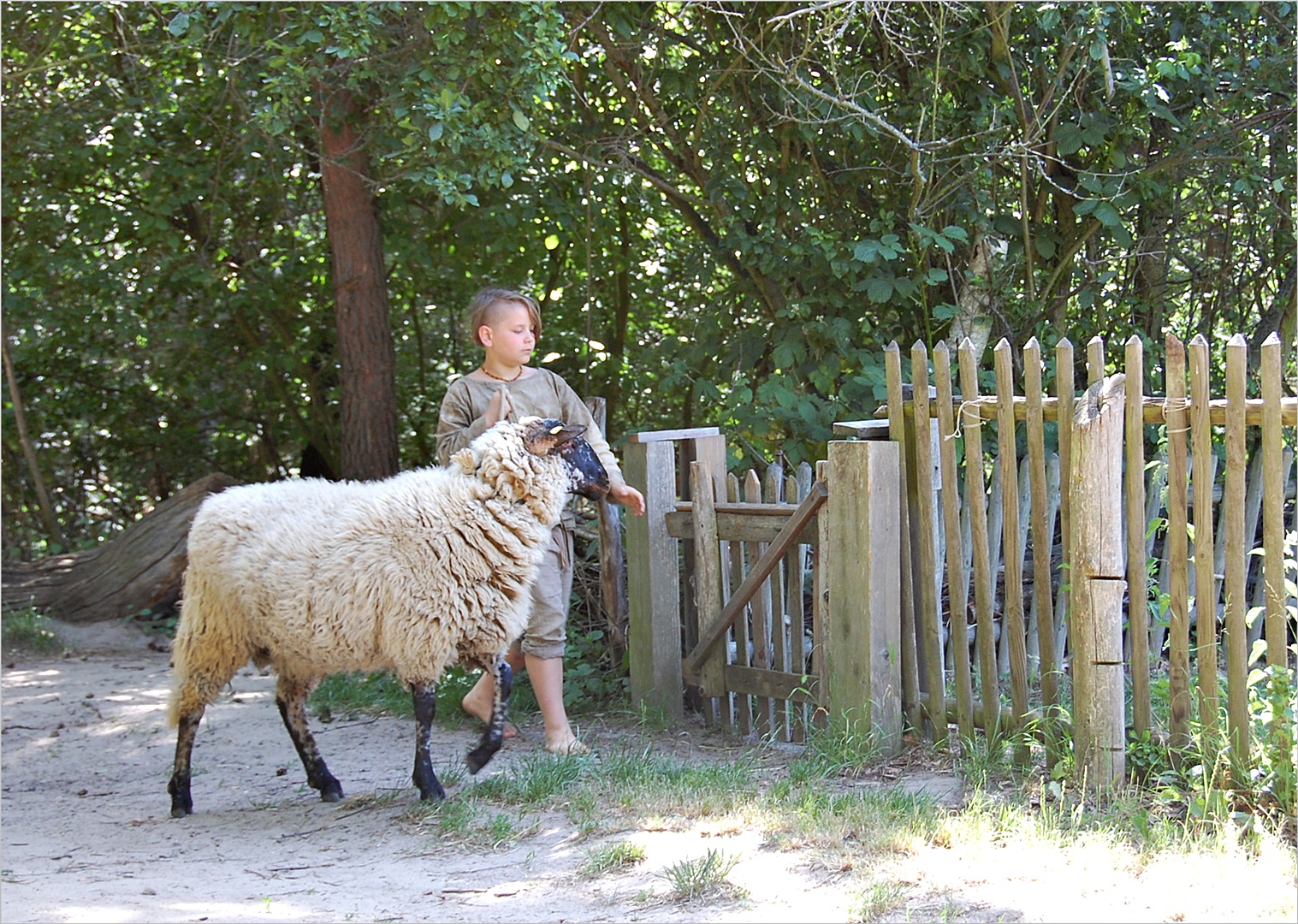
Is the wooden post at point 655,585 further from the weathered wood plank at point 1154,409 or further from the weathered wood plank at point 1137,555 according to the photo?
the weathered wood plank at point 1137,555

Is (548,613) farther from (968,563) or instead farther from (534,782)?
(968,563)

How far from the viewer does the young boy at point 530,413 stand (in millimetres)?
5186

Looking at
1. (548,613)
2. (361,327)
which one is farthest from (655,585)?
(361,327)

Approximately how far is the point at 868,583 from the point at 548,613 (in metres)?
1.53

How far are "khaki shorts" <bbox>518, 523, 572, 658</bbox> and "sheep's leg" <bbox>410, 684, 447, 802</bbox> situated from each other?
0.82 meters

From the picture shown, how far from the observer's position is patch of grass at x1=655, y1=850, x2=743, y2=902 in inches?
136

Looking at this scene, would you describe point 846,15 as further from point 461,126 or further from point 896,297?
point 461,126

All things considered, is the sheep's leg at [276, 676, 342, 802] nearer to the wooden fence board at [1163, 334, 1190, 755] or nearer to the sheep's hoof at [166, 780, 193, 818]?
the sheep's hoof at [166, 780, 193, 818]

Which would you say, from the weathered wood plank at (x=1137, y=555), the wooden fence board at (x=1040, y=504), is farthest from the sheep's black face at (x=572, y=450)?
the weathered wood plank at (x=1137, y=555)

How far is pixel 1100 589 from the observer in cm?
399

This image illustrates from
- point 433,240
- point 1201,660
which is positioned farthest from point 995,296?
point 433,240

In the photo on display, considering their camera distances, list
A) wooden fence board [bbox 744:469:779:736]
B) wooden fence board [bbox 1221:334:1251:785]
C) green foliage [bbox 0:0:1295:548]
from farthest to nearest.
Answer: green foliage [bbox 0:0:1295:548] < wooden fence board [bbox 744:469:779:736] < wooden fence board [bbox 1221:334:1251:785]

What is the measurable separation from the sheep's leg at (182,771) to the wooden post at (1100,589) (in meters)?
3.55

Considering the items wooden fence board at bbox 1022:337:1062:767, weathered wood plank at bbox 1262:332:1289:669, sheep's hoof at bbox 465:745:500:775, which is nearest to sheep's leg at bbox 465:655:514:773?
sheep's hoof at bbox 465:745:500:775
